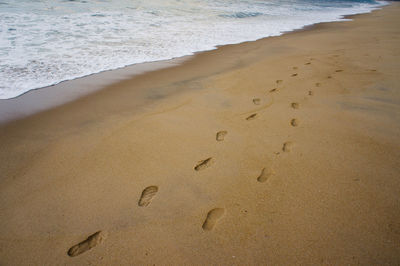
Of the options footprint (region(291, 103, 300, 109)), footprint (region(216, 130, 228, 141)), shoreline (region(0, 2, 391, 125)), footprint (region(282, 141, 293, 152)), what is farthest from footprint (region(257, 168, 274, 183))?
shoreline (region(0, 2, 391, 125))

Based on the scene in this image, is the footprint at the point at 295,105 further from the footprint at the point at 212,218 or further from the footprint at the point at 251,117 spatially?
the footprint at the point at 212,218

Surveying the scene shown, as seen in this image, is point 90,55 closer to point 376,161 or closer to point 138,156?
point 138,156

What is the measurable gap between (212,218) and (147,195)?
1.66 ft

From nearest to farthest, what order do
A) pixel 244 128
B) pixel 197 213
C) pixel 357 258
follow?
pixel 357 258
pixel 197 213
pixel 244 128

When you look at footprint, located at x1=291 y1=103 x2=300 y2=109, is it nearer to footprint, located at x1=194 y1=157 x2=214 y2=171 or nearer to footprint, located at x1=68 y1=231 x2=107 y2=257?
footprint, located at x1=194 y1=157 x2=214 y2=171

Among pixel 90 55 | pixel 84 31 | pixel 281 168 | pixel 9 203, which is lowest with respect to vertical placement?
pixel 9 203

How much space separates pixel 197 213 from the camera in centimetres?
148

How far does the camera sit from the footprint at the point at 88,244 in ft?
4.27

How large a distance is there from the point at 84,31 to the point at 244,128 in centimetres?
681

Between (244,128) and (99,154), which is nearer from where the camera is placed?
(99,154)

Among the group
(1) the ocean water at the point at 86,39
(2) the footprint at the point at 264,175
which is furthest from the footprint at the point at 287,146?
(1) the ocean water at the point at 86,39

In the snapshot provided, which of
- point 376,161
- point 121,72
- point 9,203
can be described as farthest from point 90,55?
point 376,161

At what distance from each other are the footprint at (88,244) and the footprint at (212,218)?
2.05 feet

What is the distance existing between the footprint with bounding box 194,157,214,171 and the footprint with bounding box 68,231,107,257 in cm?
81
